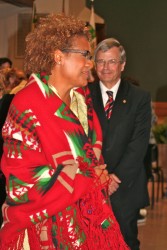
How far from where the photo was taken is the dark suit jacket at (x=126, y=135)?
4426mm

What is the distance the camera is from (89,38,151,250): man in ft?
14.5

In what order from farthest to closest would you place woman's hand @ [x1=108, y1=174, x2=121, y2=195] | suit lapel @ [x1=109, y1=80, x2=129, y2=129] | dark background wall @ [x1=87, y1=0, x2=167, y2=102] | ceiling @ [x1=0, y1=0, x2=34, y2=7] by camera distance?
dark background wall @ [x1=87, y1=0, x2=167, y2=102], ceiling @ [x1=0, y1=0, x2=34, y2=7], suit lapel @ [x1=109, y1=80, x2=129, y2=129], woman's hand @ [x1=108, y1=174, x2=121, y2=195]

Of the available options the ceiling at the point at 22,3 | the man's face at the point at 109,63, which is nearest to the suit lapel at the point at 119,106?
the man's face at the point at 109,63

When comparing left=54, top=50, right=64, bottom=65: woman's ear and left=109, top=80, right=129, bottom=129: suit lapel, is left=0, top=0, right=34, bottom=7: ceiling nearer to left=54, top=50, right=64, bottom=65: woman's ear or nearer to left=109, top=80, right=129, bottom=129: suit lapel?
left=109, top=80, right=129, bottom=129: suit lapel

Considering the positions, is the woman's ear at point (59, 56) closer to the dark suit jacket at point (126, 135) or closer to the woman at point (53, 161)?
the woman at point (53, 161)

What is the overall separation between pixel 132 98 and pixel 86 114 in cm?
127

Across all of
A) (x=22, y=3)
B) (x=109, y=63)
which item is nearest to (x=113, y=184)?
(x=109, y=63)

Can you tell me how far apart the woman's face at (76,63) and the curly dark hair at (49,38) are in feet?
0.09

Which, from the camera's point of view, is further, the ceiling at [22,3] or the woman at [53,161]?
the ceiling at [22,3]

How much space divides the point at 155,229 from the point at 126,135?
3.41 m

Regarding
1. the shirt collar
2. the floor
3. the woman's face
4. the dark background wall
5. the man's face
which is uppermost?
the woman's face

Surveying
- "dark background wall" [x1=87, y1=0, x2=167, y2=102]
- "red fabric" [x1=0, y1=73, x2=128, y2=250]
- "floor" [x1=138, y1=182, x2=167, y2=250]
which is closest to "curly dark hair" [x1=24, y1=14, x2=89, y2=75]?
"red fabric" [x1=0, y1=73, x2=128, y2=250]

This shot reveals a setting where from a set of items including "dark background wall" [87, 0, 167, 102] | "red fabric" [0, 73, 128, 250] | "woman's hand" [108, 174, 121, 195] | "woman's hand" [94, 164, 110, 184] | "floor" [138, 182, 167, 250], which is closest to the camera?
"red fabric" [0, 73, 128, 250]

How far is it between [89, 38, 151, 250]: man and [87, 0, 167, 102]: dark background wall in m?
14.1
